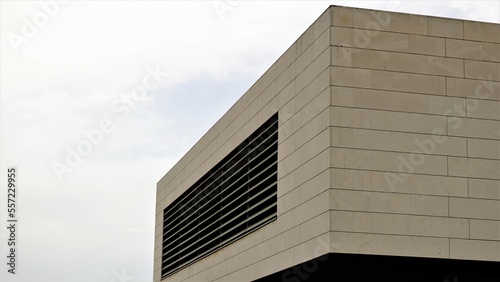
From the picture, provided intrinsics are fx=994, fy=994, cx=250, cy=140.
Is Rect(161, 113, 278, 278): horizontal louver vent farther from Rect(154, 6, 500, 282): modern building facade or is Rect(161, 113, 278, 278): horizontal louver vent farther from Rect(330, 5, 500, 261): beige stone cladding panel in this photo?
Rect(330, 5, 500, 261): beige stone cladding panel

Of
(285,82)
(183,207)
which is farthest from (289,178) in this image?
(183,207)

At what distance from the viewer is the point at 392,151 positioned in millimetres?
27484

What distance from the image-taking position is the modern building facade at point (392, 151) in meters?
27.0

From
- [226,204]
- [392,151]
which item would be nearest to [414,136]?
[392,151]

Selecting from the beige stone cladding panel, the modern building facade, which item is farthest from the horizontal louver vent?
the beige stone cladding panel

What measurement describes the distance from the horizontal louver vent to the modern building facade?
2.18 m

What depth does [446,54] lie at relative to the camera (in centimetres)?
2845

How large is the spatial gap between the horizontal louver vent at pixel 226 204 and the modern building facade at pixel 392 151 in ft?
7.15

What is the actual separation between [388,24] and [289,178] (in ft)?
18.5

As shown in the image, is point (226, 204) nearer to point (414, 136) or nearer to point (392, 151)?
point (392, 151)

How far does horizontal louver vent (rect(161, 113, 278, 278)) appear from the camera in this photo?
108 ft

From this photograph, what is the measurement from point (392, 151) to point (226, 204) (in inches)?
453

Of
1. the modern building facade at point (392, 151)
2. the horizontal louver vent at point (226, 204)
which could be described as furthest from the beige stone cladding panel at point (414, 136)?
the horizontal louver vent at point (226, 204)

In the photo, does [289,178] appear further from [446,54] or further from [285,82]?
[446,54]
